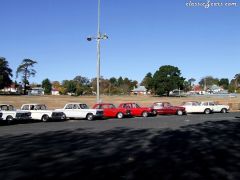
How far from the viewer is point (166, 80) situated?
119 metres

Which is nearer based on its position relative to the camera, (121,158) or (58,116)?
(121,158)

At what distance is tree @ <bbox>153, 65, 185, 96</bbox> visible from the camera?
11862cm

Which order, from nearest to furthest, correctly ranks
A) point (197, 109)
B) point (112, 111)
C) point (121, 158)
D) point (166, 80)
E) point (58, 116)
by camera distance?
point (121, 158)
point (58, 116)
point (112, 111)
point (197, 109)
point (166, 80)

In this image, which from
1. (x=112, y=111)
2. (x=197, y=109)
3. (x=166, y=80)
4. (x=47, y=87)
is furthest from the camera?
(x=47, y=87)

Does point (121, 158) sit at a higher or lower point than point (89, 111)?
lower

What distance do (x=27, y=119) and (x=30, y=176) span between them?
63.1 ft

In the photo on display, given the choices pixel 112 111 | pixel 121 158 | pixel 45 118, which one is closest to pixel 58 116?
pixel 45 118

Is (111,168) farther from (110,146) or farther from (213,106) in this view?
(213,106)

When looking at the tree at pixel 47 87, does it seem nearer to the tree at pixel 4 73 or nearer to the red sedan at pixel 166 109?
the tree at pixel 4 73

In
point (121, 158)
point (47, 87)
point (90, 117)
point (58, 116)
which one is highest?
point (47, 87)

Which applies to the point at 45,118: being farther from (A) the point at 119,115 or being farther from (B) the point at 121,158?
(B) the point at 121,158

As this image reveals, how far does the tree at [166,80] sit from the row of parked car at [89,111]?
79188 millimetres

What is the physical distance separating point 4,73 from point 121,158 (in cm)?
11411

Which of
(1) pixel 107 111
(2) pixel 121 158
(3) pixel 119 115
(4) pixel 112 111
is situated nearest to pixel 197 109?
(3) pixel 119 115
